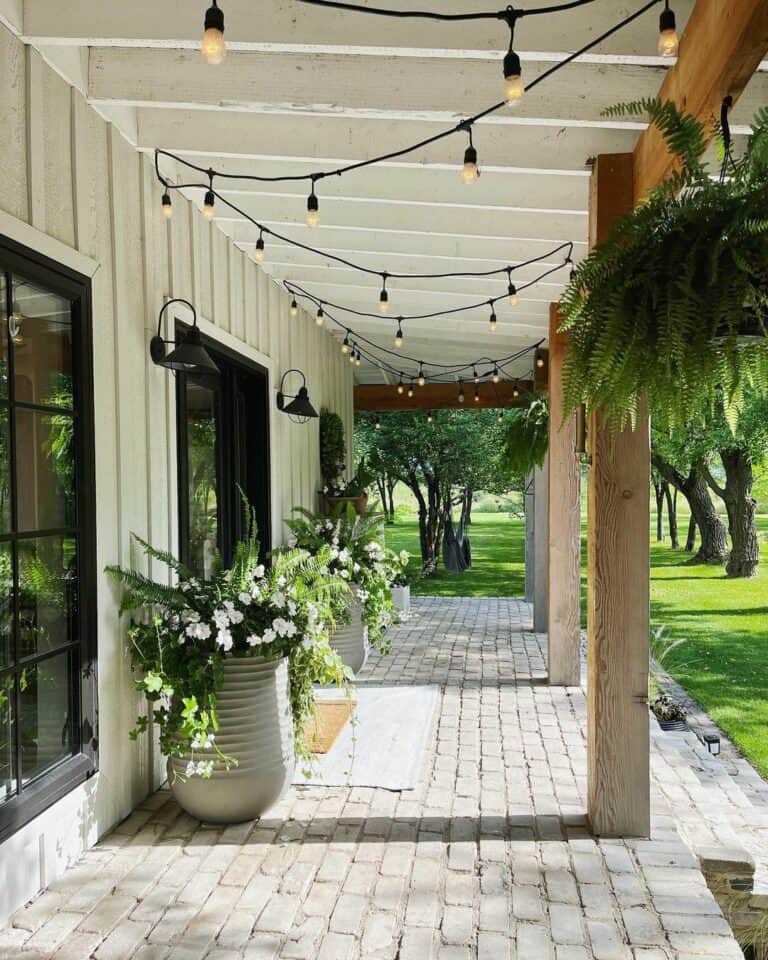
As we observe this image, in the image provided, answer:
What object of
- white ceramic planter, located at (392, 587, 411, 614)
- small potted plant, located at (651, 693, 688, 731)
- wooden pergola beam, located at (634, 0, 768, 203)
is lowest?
small potted plant, located at (651, 693, 688, 731)

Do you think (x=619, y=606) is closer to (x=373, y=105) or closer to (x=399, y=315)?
(x=373, y=105)

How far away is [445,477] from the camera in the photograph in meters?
12.7

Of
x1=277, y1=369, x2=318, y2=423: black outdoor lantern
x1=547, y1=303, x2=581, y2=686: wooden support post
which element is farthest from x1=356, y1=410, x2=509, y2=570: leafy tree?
x1=547, y1=303, x2=581, y2=686: wooden support post

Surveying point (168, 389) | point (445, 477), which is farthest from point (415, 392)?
point (168, 389)

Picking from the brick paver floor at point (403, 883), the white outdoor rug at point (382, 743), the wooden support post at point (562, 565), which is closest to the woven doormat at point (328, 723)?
the white outdoor rug at point (382, 743)

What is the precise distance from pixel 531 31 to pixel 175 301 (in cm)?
190

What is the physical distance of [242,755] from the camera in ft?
10.0

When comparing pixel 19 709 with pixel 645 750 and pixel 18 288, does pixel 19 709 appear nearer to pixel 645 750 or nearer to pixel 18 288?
pixel 18 288

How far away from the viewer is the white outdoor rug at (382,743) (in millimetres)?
3631

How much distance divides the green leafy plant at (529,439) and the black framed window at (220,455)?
1788 mm

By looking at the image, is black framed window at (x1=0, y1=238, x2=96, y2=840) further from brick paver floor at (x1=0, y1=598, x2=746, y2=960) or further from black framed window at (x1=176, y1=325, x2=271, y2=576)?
black framed window at (x1=176, y1=325, x2=271, y2=576)

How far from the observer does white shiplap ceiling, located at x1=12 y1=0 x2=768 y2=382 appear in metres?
2.42

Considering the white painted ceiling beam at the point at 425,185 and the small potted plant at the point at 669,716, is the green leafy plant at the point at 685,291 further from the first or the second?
the small potted plant at the point at 669,716

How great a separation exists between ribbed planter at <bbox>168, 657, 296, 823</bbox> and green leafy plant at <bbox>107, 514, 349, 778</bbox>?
0.05m
